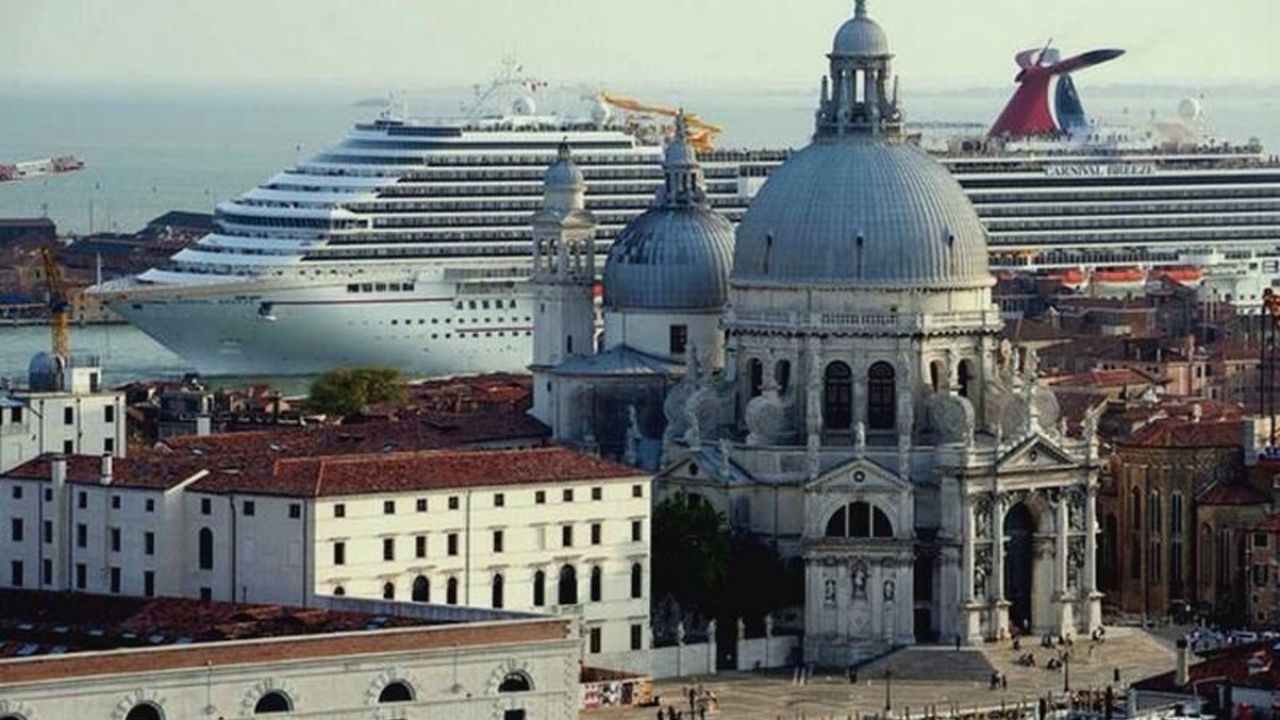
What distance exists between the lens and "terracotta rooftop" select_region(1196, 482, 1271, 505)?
287ft

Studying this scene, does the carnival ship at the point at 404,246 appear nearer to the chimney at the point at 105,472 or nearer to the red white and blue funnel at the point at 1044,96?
the red white and blue funnel at the point at 1044,96

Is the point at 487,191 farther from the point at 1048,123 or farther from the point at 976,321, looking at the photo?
the point at 976,321

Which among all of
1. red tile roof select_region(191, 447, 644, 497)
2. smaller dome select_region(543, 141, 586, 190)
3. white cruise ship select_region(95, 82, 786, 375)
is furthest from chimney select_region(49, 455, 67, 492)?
white cruise ship select_region(95, 82, 786, 375)

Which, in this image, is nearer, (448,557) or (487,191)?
(448,557)

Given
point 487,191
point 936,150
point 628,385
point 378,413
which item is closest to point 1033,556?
point 628,385

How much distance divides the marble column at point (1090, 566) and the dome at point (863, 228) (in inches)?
147

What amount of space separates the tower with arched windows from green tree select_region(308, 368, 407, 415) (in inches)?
629

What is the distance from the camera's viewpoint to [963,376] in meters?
87.2

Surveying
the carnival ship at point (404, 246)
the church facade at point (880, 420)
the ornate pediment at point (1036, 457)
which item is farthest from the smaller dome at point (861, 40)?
the carnival ship at point (404, 246)

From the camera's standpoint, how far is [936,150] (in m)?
145

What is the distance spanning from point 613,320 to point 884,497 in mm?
8477

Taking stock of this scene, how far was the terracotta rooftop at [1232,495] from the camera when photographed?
3450 inches

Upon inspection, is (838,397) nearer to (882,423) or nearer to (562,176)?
(882,423)

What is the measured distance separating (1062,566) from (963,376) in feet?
11.4
